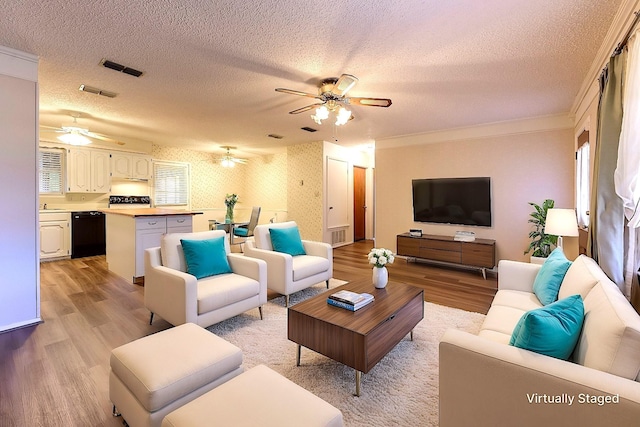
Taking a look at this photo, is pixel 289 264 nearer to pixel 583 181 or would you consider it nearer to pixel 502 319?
pixel 502 319

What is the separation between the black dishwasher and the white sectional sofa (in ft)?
Result: 22.5

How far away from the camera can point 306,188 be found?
6742 mm

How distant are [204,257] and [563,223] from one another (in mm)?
3656

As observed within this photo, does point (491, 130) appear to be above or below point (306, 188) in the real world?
above

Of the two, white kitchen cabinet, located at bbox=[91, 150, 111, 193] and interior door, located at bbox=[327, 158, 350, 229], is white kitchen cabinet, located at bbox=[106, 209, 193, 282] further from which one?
interior door, located at bbox=[327, 158, 350, 229]

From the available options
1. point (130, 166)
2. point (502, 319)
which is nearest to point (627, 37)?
point (502, 319)

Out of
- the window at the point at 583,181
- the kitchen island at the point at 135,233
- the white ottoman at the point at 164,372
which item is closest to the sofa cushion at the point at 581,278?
the white ottoman at the point at 164,372

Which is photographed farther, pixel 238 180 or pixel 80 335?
pixel 238 180

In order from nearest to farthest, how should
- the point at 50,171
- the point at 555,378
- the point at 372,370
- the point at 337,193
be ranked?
the point at 555,378, the point at 372,370, the point at 50,171, the point at 337,193

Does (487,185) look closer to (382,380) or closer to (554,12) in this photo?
(554,12)

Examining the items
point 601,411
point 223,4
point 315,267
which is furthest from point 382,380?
point 223,4

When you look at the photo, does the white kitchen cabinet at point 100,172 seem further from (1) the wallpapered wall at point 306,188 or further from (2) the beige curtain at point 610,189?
(2) the beige curtain at point 610,189

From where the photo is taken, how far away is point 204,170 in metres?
8.01

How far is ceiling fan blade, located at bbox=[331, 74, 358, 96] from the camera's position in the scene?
2552 millimetres
